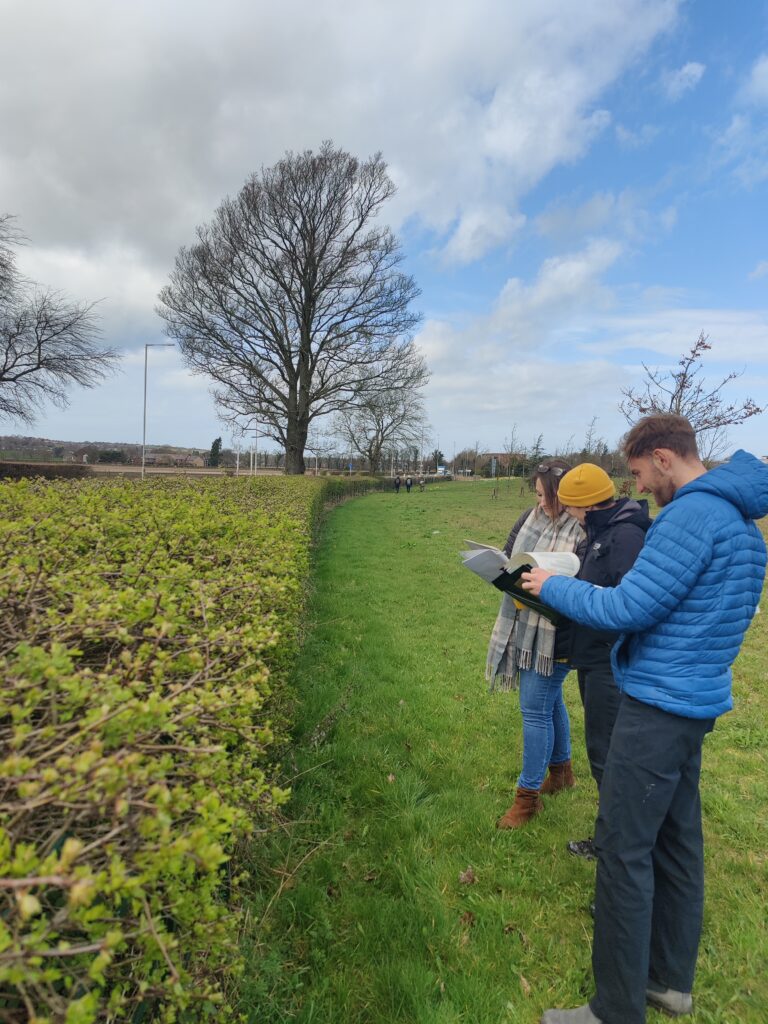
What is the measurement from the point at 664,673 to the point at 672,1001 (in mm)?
1362

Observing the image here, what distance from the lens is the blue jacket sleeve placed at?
186 centimetres

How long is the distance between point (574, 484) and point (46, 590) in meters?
2.32

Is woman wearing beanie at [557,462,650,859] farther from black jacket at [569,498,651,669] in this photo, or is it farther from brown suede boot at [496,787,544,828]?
brown suede boot at [496,787,544,828]

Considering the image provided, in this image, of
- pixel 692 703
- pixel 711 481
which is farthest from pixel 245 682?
pixel 711 481

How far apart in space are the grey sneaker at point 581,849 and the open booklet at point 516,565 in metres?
1.35

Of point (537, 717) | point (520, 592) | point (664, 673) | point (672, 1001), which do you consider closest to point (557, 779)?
point (537, 717)

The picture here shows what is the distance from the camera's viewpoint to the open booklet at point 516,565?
100 inches

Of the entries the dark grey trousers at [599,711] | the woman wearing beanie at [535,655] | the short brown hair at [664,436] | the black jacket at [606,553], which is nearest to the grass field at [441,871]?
the woman wearing beanie at [535,655]

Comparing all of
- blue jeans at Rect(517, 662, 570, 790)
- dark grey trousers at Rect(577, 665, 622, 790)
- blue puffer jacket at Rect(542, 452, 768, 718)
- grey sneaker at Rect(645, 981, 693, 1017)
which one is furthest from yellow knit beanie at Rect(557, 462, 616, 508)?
grey sneaker at Rect(645, 981, 693, 1017)

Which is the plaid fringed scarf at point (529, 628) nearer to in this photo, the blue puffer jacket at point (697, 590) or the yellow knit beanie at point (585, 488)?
the yellow knit beanie at point (585, 488)

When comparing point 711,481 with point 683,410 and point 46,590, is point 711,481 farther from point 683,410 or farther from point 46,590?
point 683,410

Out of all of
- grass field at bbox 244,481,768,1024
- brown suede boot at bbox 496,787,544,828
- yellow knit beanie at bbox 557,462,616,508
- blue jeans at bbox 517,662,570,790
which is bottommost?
grass field at bbox 244,481,768,1024

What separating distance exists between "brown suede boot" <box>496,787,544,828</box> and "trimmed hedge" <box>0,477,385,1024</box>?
1613mm

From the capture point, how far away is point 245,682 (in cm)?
170
